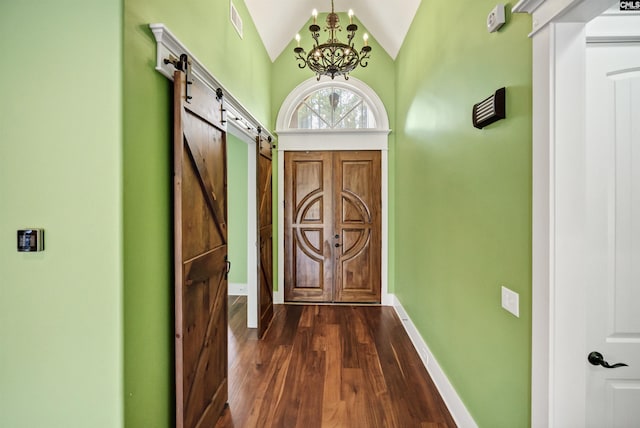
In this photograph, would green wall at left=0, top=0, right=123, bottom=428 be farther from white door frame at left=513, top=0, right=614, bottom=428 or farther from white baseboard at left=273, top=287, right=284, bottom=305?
white baseboard at left=273, top=287, right=284, bottom=305

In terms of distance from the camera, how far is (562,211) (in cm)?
117

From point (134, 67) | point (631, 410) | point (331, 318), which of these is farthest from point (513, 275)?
point (331, 318)

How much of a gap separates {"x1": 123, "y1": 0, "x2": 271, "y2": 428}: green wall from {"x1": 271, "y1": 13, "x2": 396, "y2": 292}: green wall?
2.74 metres

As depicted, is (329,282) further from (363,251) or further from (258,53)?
(258,53)

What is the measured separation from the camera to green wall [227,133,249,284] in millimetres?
5086

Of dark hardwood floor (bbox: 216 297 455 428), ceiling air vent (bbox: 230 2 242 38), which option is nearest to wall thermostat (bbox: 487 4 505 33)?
ceiling air vent (bbox: 230 2 242 38)

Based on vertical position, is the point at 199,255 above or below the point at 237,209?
below

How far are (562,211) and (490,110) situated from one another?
2.16ft

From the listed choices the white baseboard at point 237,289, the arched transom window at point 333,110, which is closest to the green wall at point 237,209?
the white baseboard at point 237,289

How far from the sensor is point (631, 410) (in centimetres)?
121

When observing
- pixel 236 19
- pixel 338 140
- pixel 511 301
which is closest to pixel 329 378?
pixel 511 301

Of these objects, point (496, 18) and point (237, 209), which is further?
point (237, 209)

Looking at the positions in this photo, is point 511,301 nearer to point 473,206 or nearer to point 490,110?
point 473,206

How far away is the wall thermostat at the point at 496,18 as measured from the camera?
1.47m
